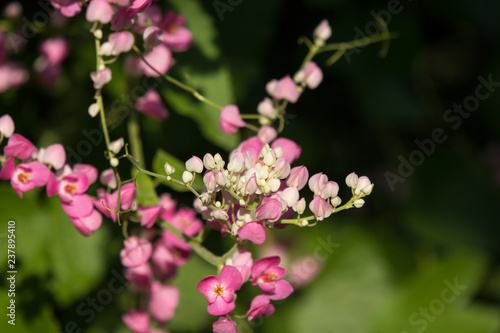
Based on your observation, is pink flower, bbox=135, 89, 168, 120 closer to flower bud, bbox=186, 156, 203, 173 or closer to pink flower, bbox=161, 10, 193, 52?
pink flower, bbox=161, 10, 193, 52

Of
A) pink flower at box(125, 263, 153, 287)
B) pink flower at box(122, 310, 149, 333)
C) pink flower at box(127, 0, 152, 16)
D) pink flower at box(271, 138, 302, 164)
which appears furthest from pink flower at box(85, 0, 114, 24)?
pink flower at box(122, 310, 149, 333)

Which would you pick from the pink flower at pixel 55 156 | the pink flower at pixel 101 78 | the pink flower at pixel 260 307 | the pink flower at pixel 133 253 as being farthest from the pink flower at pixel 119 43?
the pink flower at pixel 260 307

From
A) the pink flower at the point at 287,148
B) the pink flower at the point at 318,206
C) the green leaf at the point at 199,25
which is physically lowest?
the green leaf at the point at 199,25

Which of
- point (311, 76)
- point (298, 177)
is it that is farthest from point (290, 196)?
point (311, 76)

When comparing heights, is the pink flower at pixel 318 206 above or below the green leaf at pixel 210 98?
above

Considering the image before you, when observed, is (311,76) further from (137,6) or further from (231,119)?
(137,6)

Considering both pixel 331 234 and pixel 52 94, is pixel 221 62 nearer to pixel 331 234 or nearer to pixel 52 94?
pixel 52 94

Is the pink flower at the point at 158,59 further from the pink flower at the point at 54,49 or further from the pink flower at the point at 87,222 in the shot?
the pink flower at the point at 54,49
